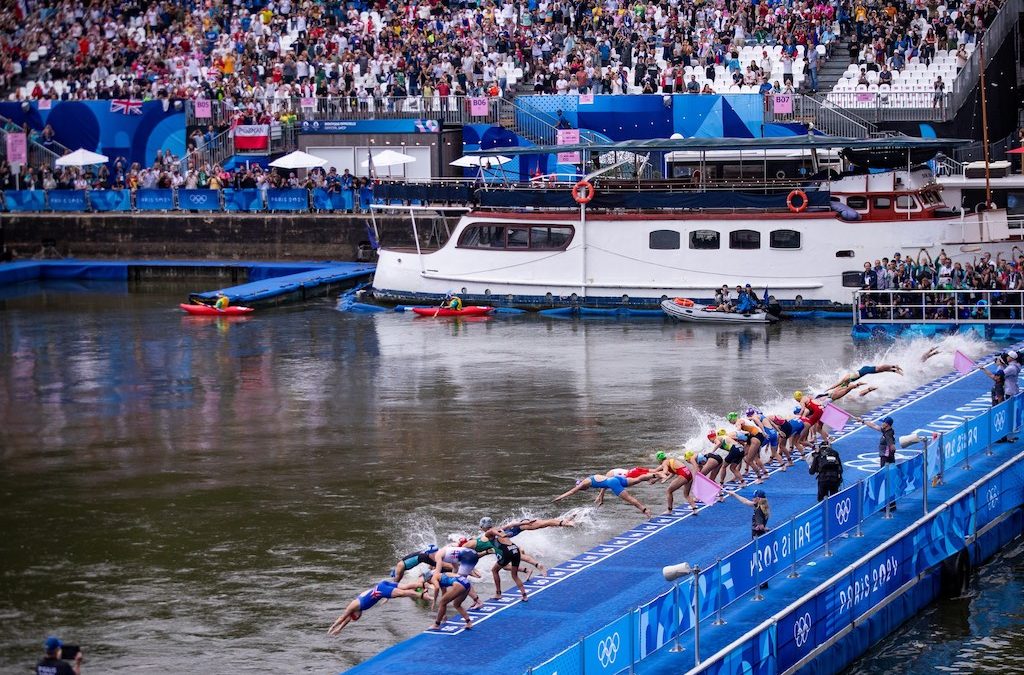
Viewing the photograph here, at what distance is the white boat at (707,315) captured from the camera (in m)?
52.7

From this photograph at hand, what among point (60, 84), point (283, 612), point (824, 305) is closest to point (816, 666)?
point (283, 612)

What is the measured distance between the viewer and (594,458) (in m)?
34.7

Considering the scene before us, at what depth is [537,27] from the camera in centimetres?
6931

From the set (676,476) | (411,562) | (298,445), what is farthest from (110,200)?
(411,562)

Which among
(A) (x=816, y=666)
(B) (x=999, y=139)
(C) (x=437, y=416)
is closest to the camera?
(A) (x=816, y=666)

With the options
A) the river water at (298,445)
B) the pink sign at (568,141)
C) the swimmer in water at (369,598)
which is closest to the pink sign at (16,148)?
the river water at (298,445)

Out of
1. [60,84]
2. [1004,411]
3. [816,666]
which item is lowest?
[816,666]

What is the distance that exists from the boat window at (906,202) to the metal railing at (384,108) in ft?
63.7

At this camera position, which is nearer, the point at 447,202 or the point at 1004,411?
the point at 1004,411

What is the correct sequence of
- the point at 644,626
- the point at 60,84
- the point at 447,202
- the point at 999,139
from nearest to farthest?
the point at 644,626 < the point at 447,202 < the point at 999,139 < the point at 60,84

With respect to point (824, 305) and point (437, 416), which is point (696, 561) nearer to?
point (437, 416)

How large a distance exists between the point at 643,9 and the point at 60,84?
26425mm

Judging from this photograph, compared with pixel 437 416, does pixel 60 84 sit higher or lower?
higher

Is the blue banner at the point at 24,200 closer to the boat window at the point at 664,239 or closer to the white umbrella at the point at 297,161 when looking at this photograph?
the white umbrella at the point at 297,161
